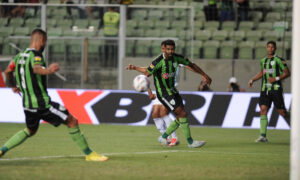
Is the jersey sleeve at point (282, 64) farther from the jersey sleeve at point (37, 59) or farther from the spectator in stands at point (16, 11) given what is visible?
the spectator in stands at point (16, 11)

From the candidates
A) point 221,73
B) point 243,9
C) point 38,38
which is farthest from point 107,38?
point 38,38

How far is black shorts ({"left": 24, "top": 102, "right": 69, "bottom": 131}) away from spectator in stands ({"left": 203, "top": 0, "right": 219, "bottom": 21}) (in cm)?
1377

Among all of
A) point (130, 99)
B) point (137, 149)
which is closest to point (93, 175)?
point (137, 149)

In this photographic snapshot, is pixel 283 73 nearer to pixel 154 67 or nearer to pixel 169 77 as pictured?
pixel 169 77

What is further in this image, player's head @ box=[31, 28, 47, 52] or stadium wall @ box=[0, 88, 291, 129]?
stadium wall @ box=[0, 88, 291, 129]

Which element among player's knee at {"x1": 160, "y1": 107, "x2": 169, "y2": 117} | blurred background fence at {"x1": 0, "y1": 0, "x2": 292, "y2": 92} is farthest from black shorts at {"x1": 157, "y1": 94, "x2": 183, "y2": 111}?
blurred background fence at {"x1": 0, "y1": 0, "x2": 292, "y2": 92}

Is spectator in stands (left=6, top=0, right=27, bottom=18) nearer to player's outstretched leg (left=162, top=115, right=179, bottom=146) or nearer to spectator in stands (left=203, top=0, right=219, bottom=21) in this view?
spectator in stands (left=203, top=0, right=219, bottom=21)

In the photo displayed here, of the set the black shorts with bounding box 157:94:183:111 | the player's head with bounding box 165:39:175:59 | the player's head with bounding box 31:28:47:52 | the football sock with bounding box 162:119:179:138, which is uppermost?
the player's head with bounding box 31:28:47:52

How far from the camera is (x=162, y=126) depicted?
13.2m

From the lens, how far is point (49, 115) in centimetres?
955

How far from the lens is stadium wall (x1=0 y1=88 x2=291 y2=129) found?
59.5 ft

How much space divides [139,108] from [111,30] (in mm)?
3884

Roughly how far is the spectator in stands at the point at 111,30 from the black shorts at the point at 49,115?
11.5 metres

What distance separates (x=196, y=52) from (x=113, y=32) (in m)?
2.91
